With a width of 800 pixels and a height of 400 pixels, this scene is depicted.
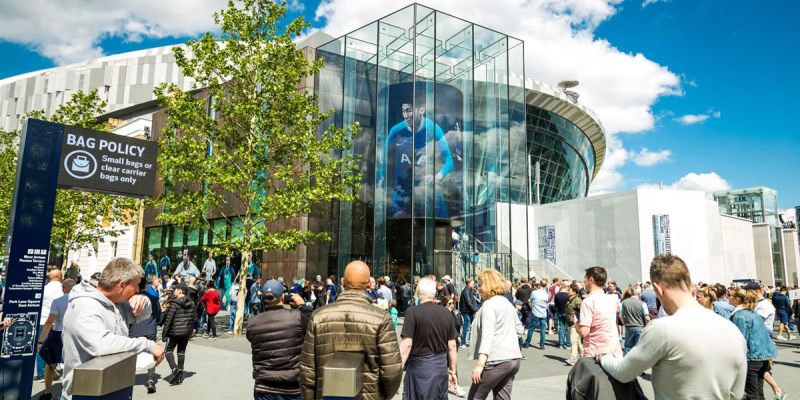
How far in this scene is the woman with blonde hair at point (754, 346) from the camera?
6.63 m

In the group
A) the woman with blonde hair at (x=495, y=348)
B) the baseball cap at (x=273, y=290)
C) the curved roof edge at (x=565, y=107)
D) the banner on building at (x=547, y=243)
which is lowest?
the woman with blonde hair at (x=495, y=348)

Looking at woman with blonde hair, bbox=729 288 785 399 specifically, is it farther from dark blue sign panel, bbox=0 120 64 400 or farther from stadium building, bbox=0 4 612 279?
stadium building, bbox=0 4 612 279

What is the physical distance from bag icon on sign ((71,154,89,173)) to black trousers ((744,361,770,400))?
9.78m

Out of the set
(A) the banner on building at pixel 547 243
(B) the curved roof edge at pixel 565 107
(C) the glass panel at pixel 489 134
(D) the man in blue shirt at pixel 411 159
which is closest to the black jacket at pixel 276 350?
(D) the man in blue shirt at pixel 411 159

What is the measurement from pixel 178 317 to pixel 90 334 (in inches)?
235

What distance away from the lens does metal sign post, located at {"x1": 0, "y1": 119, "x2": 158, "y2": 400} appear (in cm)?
676

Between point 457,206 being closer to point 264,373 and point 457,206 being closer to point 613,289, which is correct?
point 613,289

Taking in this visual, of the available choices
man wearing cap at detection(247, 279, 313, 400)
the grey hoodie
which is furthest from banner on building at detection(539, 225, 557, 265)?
the grey hoodie

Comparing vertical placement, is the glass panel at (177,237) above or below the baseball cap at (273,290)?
above

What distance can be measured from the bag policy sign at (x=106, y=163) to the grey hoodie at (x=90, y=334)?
17.1 feet

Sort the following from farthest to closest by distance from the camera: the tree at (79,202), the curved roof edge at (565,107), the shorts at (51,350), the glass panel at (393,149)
→ the curved roof edge at (565,107)
the glass panel at (393,149)
the tree at (79,202)
the shorts at (51,350)

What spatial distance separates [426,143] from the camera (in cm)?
2502

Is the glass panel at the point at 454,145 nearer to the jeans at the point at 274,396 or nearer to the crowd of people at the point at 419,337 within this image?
the crowd of people at the point at 419,337

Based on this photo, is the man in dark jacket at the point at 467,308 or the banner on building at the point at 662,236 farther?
the banner on building at the point at 662,236
